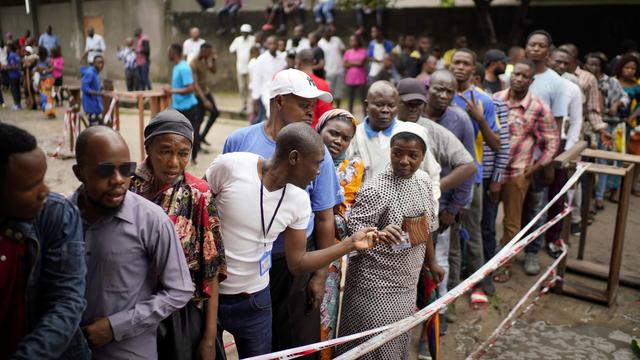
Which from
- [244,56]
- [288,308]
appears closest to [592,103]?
[288,308]

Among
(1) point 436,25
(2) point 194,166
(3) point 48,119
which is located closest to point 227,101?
(3) point 48,119

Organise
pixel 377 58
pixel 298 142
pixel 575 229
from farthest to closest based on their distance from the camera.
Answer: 1. pixel 377 58
2. pixel 575 229
3. pixel 298 142

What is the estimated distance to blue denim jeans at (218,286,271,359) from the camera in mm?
2467

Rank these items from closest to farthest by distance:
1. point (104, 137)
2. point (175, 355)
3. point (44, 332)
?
point (44, 332) → point (104, 137) → point (175, 355)

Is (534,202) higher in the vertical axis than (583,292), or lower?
higher

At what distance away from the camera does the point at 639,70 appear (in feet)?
24.4

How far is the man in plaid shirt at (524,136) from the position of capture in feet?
16.0

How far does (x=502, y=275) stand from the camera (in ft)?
16.7

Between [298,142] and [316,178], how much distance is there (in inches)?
17.5

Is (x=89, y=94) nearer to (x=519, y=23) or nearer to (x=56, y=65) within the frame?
(x=56, y=65)

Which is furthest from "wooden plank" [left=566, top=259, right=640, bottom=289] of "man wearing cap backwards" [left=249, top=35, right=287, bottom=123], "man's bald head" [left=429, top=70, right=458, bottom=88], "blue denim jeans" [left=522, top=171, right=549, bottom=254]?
"man wearing cap backwards" [left=249, top=35, right=287, bottom=123]

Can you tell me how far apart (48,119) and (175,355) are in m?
12.2

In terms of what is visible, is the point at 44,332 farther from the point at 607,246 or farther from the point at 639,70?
the point at 639,70

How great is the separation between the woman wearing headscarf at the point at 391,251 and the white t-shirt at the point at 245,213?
64 cm
